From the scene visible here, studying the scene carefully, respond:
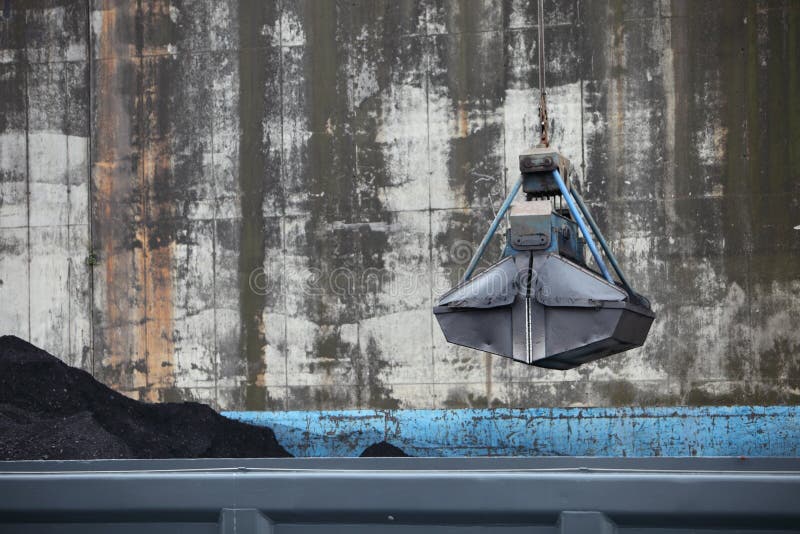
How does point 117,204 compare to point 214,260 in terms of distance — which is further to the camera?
point 117,204

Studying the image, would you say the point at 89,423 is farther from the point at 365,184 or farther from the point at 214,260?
the point at 365,184

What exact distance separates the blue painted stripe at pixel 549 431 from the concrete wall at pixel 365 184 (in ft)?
1.37

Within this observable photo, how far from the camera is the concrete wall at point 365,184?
363 inches

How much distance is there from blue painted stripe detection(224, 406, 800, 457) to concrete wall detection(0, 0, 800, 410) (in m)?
0.42

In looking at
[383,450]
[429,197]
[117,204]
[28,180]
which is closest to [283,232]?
[429,197]

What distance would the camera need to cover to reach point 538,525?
8.25ft

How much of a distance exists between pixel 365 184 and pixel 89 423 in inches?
172

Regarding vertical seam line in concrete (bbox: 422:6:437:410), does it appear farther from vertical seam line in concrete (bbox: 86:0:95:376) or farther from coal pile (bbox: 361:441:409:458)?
vertical seam line in concrete (bbox: 86:0:95:376)

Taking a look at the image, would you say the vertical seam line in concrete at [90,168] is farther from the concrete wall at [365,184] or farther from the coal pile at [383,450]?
the coal pile at [383,450]

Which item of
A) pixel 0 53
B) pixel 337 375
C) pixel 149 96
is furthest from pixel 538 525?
pixel 0 53

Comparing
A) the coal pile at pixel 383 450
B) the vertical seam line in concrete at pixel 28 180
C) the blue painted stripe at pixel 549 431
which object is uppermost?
the vertical seam line in concrete at pixel 28 180

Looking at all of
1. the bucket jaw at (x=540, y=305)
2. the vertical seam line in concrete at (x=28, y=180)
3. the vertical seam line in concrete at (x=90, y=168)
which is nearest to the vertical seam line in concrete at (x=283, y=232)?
the vertical seam line in concrete at (x=90, y=168)

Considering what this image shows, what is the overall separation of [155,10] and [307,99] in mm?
2235

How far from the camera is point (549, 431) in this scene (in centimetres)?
895
